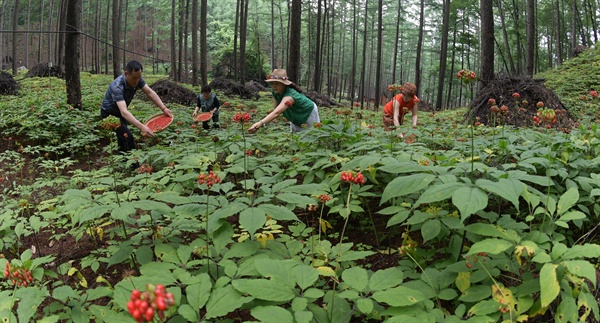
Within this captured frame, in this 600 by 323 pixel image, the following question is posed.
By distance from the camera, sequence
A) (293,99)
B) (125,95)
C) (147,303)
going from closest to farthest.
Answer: (147,303) → (293,99) → (125,95)

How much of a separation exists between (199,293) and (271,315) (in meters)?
0.35

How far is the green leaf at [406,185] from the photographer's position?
158cm

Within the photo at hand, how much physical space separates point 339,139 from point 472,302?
2.29m

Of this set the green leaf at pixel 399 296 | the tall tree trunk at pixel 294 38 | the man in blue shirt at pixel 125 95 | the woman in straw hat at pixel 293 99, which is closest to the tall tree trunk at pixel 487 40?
the tall tree trunk at pixel 294 38

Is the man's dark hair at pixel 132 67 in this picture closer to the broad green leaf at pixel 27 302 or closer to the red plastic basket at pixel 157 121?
the red plastic basket at pixel 157 121

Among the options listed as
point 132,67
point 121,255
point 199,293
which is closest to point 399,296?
point 199,293

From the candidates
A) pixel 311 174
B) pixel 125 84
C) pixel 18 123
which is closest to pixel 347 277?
pixel 311 174

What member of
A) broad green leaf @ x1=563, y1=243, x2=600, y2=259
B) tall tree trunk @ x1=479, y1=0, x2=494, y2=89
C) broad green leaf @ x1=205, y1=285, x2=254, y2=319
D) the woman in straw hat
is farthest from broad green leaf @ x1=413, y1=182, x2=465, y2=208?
tall tree trunk @ x1=479, y1=0, x2=494, y2=89

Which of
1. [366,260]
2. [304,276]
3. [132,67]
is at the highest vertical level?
[132,67]

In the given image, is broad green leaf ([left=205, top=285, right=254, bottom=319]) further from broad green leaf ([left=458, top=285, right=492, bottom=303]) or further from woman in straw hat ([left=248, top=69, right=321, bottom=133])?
woman in straw hat ([left=248, top=69, right=321, bottom=133])

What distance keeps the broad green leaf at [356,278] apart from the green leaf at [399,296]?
7cm

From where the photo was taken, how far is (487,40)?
32.1ft

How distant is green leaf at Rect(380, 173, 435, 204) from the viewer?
1585 millimetres

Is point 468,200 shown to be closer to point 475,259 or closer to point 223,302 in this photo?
point 475,259
